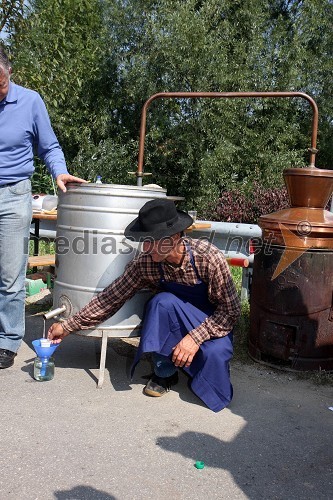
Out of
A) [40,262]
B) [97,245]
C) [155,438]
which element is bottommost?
[155,438]

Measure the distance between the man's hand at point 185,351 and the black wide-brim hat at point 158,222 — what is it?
682mm

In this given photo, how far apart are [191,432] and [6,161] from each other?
7.19ft

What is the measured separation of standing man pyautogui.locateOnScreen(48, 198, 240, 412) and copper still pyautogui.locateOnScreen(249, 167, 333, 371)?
1.95 feet

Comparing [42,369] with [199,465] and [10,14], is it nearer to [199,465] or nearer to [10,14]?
[199,465]

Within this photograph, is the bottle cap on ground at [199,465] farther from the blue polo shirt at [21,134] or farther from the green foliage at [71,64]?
the green foliage at [71,64]

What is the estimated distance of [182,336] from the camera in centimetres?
334

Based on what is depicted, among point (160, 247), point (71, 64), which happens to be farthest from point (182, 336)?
point (71, 64)

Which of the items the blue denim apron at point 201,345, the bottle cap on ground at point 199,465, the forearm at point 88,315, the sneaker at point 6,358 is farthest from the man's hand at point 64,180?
the bottle cap on ground at point 199,465

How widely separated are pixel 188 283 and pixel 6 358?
4.89ft

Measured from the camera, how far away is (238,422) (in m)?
3.08

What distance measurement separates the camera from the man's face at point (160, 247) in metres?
3.12

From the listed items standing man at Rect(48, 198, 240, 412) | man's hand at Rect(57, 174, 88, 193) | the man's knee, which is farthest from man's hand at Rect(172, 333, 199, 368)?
man's hand at Rect(57, 174, 88, 193)

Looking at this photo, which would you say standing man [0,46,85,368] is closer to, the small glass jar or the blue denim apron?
the small glass jar

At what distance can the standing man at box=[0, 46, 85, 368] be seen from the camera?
3.57 metres
